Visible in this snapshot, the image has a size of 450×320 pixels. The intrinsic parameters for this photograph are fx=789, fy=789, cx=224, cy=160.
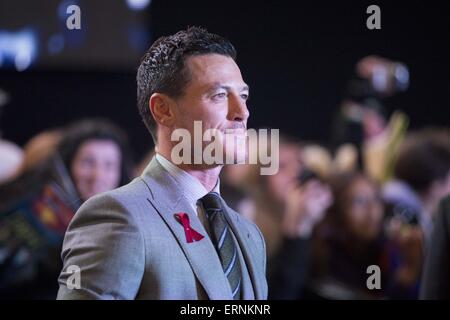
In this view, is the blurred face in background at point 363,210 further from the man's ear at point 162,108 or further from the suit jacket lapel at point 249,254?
the man's ear at point 162,108

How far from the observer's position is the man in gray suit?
3.71 feet

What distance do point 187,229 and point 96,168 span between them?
3.79 ft

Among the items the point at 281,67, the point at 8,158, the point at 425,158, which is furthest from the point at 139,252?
the point at 425,158

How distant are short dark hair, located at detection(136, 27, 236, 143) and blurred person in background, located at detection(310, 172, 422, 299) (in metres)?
1.53

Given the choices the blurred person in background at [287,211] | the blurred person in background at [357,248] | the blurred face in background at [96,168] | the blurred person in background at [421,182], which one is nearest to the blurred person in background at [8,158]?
the blurred face in background at [96,168]

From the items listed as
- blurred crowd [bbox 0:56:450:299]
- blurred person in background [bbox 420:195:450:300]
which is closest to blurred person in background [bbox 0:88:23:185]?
blurred crowd [bbox 0:56:450:299]

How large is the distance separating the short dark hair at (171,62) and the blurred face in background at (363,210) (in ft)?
5.72

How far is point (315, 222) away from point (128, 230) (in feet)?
6.03

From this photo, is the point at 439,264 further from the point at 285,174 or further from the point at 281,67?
the point at 285,174

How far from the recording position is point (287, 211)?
2793mm

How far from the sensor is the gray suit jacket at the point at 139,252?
1.10 meters
